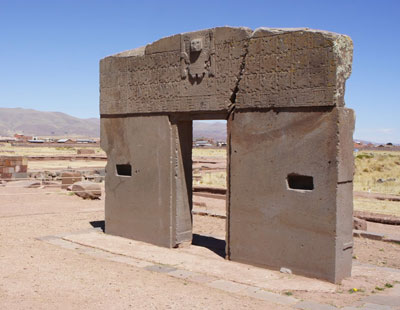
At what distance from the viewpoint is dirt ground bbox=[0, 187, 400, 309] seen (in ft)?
18.7

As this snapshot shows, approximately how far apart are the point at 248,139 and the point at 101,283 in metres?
2.92

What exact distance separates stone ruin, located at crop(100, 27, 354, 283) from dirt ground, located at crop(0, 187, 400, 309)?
2.66ft

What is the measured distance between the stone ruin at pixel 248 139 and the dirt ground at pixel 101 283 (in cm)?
81

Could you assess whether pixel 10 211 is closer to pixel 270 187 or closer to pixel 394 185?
pixel 270 187

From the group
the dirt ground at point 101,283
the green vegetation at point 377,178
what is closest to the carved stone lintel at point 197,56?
the dirt ground at point 101,283

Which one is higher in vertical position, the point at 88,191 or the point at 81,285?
the point at 88,191

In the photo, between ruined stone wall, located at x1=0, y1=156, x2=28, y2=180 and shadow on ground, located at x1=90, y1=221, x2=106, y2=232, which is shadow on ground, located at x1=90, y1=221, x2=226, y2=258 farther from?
ruined stone wall, located at x1=0, y1=156, x2=28, y2=180

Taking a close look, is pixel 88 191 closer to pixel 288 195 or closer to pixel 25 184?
pixel 25 184

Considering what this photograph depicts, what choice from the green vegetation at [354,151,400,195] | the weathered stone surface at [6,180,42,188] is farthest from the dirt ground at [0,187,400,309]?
the green vegetation at [354,151,400,195]

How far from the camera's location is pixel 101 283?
21.3ft

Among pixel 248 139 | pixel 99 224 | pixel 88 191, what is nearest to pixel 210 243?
pixel 248 139

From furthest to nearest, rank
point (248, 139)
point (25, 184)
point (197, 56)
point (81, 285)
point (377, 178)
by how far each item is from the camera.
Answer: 1. point (377, 178)
2. point (25, 184)
3. point (197, 56)
4. point (248, 139)
5. point (81, 285)

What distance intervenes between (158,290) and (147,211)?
9.28ft

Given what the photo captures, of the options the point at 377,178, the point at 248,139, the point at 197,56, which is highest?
the point at 197,56
